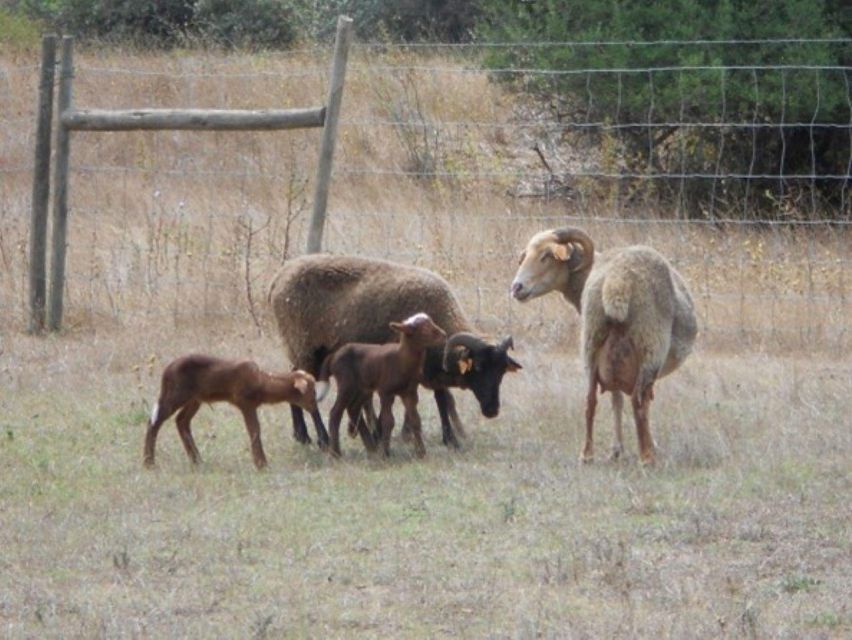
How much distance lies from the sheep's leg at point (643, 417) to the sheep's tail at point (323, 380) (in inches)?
74.9

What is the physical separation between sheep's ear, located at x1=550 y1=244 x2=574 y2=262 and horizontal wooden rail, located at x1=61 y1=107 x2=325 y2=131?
305 cm

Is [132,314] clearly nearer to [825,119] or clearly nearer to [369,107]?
[369,107]

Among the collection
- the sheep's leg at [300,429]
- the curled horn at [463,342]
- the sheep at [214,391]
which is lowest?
the sheep's leg at [300,429]

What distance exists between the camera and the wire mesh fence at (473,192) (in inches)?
564

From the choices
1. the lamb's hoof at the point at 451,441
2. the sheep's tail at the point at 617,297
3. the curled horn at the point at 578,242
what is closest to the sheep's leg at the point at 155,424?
the lamb's hoof at the point at 451,441

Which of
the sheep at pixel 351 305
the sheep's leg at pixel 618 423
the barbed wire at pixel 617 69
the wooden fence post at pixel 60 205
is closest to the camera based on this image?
the sheep's leg at pixel 618 423

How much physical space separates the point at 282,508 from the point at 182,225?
8094 mm

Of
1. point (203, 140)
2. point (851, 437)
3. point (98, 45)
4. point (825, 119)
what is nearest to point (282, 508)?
point (851, 437)

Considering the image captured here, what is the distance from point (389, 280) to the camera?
10.6 meters

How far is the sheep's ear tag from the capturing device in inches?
429

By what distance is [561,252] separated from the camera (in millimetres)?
10891

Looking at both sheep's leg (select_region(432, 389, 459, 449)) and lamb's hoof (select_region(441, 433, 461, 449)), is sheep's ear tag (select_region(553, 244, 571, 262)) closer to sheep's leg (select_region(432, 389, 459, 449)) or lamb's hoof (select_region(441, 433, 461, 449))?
sheep's leg (select_region(432, 389, 459, 449))

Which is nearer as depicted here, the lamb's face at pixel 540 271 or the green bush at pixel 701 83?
the lamb's face at pixel 540 271

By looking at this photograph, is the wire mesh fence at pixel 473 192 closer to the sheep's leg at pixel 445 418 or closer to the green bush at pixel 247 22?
the sheep's leg at pixel 445 418
